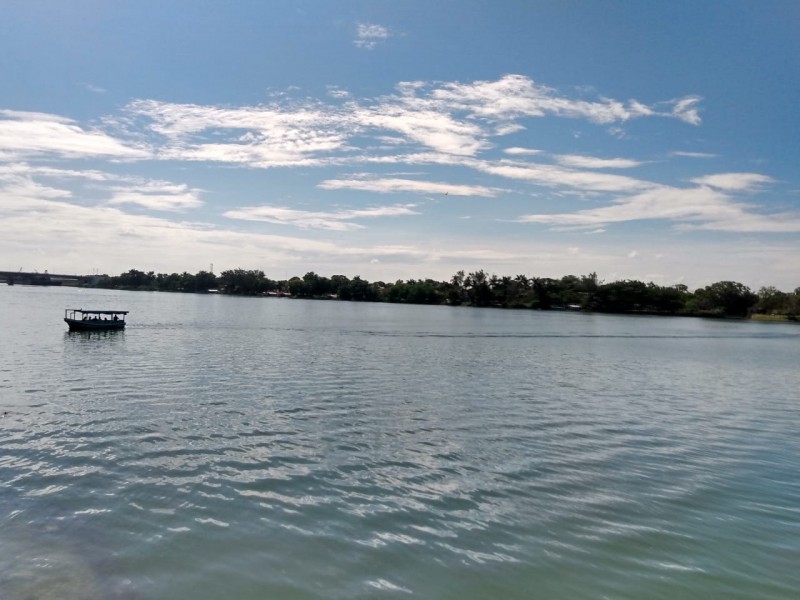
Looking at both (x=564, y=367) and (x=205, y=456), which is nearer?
(x=205, y=456)

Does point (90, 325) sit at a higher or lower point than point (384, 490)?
higher

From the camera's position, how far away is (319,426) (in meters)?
18.8

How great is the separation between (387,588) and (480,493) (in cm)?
467

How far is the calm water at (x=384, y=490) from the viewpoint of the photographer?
907cm

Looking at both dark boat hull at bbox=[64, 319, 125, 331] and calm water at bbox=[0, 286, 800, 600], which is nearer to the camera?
calm water at bbox=[0, 286, 800, 600]

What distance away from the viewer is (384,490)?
12789mm

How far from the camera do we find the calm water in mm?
9070

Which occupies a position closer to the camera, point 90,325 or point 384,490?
point 384,490

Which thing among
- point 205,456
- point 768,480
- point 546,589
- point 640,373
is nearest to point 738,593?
point 546,589

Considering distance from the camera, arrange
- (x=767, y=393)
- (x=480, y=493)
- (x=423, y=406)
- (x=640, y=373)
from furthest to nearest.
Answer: (x=640, y=373) → (x=767, y=393) → (x=423, y=406) → (x=480, y=493)

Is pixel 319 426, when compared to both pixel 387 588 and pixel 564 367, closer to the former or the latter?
pixel 387 588

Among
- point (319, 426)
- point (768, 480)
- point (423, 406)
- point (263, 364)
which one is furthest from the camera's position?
point (263, 364)

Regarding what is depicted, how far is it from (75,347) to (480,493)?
38.9m

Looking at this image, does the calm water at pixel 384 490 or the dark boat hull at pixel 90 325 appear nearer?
the calm water at pixel 384 490
